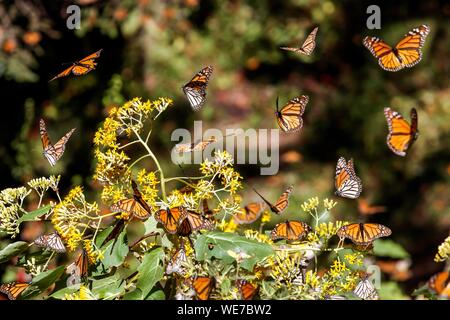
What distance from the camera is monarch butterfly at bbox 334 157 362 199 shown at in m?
1.77

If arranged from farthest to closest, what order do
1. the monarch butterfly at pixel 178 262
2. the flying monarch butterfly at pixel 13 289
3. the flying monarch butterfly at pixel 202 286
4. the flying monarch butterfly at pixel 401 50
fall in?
the flying monarch butterfly at pixel 401 50, the flying monarch butterfly at pixel 13 289, the monarch butterfly at pixel 178 262, the flying monarch butterfly at pixel 202 286

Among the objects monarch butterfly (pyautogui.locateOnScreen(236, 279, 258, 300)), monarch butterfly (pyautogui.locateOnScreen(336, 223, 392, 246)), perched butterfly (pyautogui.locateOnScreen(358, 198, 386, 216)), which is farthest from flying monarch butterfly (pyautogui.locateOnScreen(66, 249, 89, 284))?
perched butterfly (pyautogui.locateOnScreen(358, 198, 386, 216))

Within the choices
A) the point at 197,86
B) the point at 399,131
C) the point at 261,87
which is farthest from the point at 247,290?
the point at 261,87

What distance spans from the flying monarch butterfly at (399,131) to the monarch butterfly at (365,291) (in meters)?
0.48

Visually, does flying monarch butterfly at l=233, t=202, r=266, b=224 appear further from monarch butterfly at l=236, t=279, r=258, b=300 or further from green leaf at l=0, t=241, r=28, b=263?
green leaf at l=0, t=241, r=28, b=263

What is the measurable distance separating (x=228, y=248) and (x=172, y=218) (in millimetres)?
150

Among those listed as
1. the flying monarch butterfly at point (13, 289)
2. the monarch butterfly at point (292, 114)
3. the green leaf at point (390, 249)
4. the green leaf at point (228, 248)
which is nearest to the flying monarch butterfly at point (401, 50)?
the monarch butterfly at point (292, 114)

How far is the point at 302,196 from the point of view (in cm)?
484

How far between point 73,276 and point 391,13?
5.23 meters

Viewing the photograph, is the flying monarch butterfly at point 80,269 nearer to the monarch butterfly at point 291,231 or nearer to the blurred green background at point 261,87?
the monarch butterfly at point 291,231

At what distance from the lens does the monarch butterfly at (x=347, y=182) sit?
1.77 m

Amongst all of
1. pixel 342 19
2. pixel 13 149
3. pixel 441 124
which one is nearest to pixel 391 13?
pixel 342 19

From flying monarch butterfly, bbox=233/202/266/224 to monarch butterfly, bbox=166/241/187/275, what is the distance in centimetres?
32

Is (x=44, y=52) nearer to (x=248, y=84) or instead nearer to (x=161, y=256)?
(x=248, y=84)
